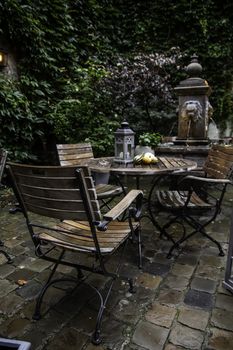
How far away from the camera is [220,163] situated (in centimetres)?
260

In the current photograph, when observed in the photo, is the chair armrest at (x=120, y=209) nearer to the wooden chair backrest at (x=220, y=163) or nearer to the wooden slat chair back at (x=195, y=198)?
the wooden slat chair back at (x=195, y=198)

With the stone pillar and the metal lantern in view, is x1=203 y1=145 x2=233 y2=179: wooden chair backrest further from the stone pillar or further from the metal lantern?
the stone pillar

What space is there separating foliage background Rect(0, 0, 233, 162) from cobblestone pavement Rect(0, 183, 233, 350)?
2961 millimetres

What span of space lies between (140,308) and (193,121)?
3.47 meters

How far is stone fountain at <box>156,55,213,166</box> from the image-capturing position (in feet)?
14.6

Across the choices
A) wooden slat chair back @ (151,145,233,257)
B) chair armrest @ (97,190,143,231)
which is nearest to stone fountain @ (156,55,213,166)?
wooden slat chair back @ (151,145,233,257)

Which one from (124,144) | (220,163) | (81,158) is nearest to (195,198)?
(220,163)

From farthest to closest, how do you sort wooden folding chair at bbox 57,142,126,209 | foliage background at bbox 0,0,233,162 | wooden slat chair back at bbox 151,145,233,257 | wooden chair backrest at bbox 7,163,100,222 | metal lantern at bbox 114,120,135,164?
foliage background at bbox 0,0,233,162 → wooden folding chair at bbox 57,142,126,209 → metal lantern at bbox 114,120,135,164 → wooden slat chair back at bbox 151,145,233,257 → wooden chair backrest at bbox 7,163,100,222

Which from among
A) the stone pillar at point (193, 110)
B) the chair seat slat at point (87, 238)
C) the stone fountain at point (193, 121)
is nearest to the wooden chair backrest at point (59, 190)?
the chair seat slat at point (87, 238)

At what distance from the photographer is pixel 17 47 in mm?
5285

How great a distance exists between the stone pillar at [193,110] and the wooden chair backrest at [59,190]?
349 cm

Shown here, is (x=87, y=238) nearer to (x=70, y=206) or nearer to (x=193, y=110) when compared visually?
(x=70, y=206)

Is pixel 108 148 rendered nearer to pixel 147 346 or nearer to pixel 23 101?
pixel 23 101

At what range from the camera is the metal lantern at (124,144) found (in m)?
2.52
